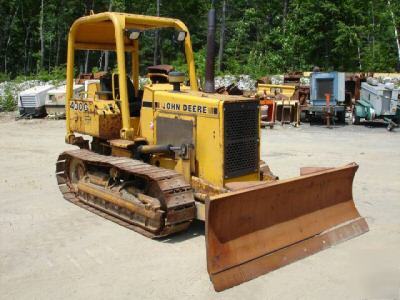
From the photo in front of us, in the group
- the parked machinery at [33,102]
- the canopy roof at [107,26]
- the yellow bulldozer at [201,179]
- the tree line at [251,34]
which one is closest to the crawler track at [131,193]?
the yellow bulldozer at [201,179]

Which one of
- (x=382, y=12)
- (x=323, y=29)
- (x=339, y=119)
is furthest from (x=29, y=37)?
(x=339, y=119)

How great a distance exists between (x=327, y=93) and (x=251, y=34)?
24629mm

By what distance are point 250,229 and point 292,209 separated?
720 mm

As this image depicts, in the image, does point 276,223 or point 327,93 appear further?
point 327,93

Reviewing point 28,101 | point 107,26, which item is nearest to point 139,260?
point 107,26

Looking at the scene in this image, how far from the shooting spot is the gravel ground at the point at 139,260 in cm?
476

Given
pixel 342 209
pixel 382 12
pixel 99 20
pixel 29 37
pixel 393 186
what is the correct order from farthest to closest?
pixel 29 37, pixel 382 12, pixel 393 186, pixel 99 20, pixel 342 209

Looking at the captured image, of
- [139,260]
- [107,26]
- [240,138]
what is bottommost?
[139,260]

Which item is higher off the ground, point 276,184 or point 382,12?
point 382,12

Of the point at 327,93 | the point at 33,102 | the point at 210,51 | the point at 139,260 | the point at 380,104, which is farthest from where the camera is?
the point at 33,102

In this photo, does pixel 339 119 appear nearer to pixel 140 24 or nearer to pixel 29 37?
pixel 140 24

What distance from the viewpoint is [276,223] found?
5.68 meters

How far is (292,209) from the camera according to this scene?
5.88 m

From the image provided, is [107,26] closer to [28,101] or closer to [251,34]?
[28,101]
